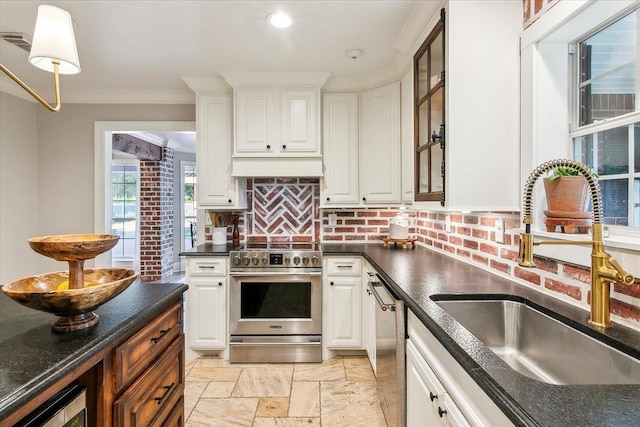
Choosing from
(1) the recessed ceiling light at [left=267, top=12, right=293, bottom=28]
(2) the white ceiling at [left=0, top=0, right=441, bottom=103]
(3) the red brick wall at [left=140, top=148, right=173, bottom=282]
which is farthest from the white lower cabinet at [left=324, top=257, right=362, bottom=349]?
(3) the red brick wall at [left=140, top=148, right=173, bottom=282]

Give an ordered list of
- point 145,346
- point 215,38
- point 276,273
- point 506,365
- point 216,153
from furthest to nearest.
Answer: point 216,153
point 276,273
point 215,38
point 145,346
point 506,365

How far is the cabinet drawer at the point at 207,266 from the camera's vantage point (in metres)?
2.86

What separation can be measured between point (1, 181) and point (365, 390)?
3.69m

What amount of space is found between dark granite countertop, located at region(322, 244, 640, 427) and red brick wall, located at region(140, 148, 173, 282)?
15.3 feet

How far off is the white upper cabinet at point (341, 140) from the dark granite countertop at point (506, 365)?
1.33 metres

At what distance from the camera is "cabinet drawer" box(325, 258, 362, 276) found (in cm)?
287

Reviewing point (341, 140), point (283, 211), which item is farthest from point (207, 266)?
point (341, 140)

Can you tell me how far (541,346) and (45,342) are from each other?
161 centimetres

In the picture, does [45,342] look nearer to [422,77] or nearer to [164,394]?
[164,394]

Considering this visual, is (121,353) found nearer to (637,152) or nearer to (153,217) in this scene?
(637,152)

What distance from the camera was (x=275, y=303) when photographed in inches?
112

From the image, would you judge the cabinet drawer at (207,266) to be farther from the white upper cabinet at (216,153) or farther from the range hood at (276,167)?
the range hood at (276,167)

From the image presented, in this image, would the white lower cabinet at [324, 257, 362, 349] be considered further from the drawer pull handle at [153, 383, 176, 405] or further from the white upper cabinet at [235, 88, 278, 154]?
the drawer pull handle at [153, 383, 176, 405]

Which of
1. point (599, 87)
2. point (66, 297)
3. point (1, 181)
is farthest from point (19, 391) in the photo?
point (1, 181)
